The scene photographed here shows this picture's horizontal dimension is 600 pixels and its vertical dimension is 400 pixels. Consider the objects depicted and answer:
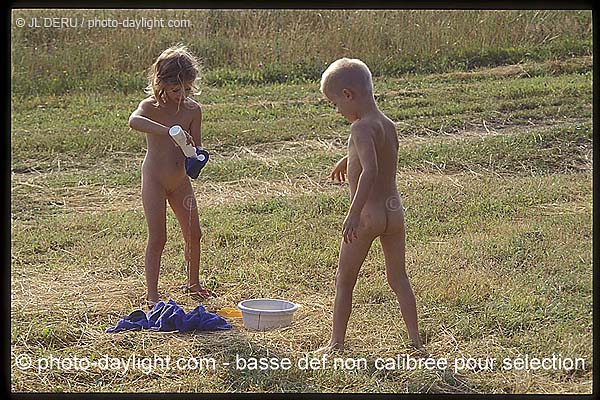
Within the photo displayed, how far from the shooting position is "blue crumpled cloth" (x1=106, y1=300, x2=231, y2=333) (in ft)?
11.2

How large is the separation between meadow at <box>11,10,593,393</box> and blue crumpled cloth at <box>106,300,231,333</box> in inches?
2.1

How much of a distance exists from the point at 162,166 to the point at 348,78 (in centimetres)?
78

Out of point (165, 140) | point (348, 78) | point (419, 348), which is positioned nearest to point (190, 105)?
point (165, 140)

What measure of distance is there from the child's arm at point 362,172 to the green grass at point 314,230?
465mm

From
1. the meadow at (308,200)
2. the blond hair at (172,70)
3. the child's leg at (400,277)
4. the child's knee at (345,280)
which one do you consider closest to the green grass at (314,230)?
the meadow at (308,200)

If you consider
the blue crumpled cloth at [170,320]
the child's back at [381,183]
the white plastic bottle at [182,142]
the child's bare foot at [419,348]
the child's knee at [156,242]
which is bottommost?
the child's bare foot at [419,348]

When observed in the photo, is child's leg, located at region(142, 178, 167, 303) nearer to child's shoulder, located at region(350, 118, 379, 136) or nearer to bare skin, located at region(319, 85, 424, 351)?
bare skin, located at region(319, 85, 424, 351)

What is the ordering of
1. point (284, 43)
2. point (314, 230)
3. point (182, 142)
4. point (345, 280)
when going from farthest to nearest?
point (314, 230)
point (284, 43)
point (182, 142)
point (345, 280)

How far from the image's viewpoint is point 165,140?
3486 mm

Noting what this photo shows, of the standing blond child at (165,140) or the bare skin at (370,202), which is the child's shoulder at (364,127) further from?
the standing blond child at (165,140)

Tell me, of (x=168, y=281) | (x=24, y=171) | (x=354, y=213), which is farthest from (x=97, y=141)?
(x=354, y=213)

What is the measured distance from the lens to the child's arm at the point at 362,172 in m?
3.03

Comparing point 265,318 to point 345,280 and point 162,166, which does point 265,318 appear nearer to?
point 345,280

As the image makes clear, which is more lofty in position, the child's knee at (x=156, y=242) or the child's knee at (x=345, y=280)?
the child's knee at (x=156, y=242)
